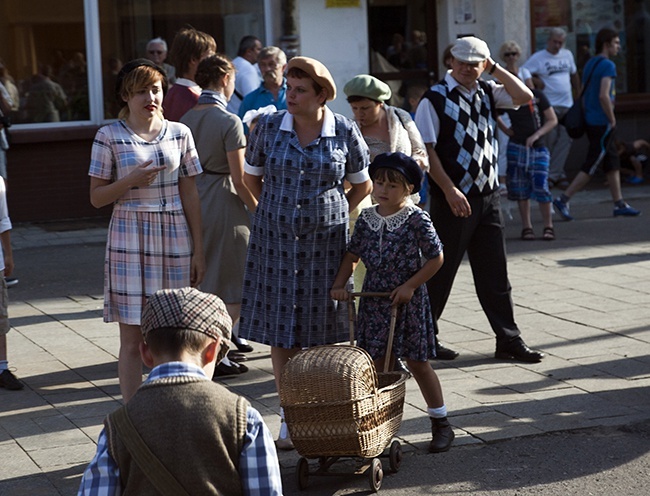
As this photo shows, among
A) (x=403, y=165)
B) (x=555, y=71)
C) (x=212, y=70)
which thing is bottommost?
(x=403, y=165)

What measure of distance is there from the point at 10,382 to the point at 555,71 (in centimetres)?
964

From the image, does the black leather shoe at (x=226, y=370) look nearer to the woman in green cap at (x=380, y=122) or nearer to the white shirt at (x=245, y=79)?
the woman in green cap at (x=380, y=122)

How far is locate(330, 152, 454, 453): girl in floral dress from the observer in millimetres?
5477

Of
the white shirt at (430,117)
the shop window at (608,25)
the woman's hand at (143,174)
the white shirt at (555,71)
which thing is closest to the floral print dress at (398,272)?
the woman's hand at (143,174)

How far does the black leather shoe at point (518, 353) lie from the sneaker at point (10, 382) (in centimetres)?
290

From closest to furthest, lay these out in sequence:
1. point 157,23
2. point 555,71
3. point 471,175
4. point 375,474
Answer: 1. point 375,474
2. point 471,175
3. point 157,23
4. point 555,71

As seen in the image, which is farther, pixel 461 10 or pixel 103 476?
pixel 461 10

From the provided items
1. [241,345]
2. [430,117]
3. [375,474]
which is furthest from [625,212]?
[375,474]

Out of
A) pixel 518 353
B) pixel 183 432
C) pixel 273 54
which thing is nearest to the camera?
pixel 183 432

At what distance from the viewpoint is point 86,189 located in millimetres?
13820

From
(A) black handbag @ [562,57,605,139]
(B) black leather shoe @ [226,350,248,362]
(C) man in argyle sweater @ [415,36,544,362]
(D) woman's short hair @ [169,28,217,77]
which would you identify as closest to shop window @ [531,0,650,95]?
(A) black handbag @ [562,57,605,139]

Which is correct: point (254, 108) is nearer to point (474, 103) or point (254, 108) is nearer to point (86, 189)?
point (474, 103)

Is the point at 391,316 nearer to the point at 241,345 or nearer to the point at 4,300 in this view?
the point at 241,345

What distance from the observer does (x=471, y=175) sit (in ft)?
23.1
